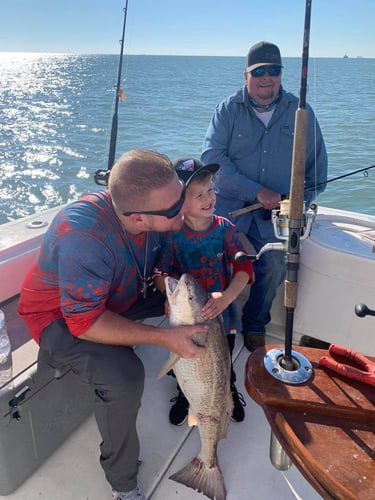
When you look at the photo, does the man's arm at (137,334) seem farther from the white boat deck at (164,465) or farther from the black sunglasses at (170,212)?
the white boat deck at (164,465)

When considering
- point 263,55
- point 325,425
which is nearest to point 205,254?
point 325,425

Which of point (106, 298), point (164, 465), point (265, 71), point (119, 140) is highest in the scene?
point (265, 71)

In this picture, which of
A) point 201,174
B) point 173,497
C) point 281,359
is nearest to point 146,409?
point 173,497

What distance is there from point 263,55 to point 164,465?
8.69 ft

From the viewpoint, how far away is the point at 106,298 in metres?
1.80

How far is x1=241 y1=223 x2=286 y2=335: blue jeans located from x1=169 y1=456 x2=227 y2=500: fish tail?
3.83 feet

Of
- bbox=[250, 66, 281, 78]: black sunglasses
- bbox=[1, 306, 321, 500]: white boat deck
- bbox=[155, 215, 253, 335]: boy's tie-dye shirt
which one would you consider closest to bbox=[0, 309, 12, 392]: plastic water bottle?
bbox=[1, 306, 321, 500]: white boat deck

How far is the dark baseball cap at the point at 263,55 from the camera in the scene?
2.96 m

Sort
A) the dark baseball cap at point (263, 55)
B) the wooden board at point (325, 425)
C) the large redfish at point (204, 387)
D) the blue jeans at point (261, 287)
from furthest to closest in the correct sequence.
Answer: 1. the dark baseball cap at point (263, 55)
2. the blue jeans at point (261, 287)
3. the large redfish at point (204, 387)
4. the wooden board at point (325, 425)

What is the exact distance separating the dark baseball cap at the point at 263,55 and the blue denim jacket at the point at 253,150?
7.2 inches

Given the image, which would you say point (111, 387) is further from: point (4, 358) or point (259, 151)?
point (259, 151)

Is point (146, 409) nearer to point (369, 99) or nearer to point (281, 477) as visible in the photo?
point (281, 477)

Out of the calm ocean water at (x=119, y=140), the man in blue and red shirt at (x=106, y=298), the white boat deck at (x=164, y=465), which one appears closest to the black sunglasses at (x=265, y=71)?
the calm ocean water at (x=119, y=140)

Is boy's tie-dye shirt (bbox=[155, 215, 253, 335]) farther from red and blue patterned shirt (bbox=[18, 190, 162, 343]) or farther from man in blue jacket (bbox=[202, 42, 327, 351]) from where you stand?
man in blue jacket (bbox=[202, 42, 327, 351])
